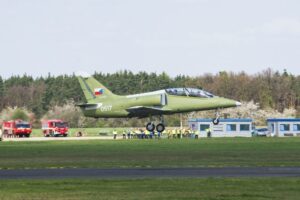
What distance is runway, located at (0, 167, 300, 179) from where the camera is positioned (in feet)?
135

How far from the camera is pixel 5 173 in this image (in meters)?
44.1

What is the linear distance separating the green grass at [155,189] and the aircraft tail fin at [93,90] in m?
66.6

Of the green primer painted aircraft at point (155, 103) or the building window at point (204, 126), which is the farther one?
the building window at point (204, 126)

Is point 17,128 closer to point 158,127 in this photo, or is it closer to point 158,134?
point 158,134

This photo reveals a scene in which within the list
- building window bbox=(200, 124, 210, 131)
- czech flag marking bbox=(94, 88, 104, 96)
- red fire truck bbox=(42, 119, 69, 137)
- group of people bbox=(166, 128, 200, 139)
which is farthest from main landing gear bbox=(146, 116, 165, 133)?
red fire truck bbox=(42, 119, 69, 137)

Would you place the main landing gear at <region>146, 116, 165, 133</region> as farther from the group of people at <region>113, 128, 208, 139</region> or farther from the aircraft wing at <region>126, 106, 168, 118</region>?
the group of people at <region>113, 128, 208, 139</region>

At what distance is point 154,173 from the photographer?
4281 cm

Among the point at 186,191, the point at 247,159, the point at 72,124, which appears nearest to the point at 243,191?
the point at 186,191

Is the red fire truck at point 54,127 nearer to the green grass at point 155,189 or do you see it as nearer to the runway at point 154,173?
the runway at point 154,173

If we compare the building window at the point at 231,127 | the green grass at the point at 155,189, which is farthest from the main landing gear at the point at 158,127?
the green grass at the point at 155,189

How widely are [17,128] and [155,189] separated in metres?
106

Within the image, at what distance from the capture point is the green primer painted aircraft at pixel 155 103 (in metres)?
102

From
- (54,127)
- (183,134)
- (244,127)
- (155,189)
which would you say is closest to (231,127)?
(244,127)

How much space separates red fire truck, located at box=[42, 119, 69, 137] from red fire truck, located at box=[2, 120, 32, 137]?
321cm
